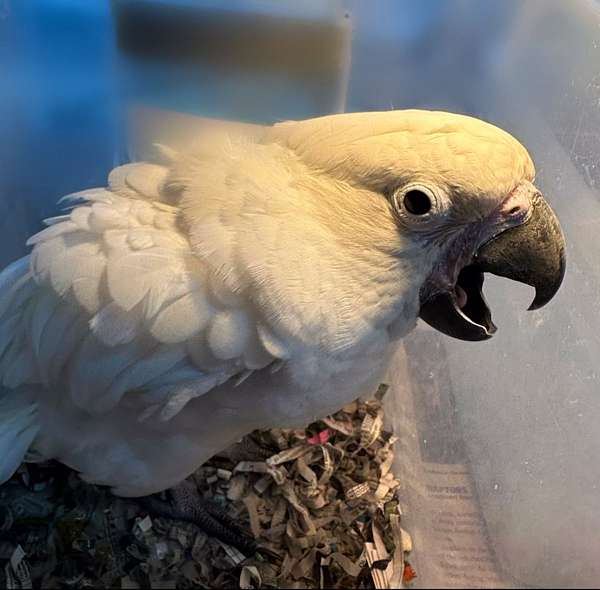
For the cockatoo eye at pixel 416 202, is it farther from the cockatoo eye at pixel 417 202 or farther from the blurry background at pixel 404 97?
the blurry background at pixel 404 97

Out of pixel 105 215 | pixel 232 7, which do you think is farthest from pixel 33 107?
pixel 105 215

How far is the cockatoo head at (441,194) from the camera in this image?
0.72m

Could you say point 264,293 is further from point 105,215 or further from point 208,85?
point 208,85

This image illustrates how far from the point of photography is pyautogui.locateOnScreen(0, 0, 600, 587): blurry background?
1.00 m

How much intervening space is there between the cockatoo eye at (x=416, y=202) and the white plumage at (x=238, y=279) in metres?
0.02

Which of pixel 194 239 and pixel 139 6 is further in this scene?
pixel 139 6

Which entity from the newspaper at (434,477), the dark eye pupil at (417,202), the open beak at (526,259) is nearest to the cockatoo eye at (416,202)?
the dark eye pupil at (417,202)

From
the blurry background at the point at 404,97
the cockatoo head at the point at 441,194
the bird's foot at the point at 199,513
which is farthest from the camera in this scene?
the bird's foot at the point at 199,513

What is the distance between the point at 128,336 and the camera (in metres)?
0.77

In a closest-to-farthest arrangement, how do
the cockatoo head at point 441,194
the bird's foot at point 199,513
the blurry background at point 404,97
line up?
1. the cockatoo head at point 441,194
2. the blurry background at point 404,97
3. the bird's foot at point 199,513

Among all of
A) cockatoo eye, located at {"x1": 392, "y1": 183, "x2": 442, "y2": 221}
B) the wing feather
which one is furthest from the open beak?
the wing feather

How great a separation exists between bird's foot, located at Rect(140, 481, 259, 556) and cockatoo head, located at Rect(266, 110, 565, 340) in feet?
1.75

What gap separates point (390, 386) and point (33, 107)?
82 cm

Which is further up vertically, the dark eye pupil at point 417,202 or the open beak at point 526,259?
the dark eye pupil at point 417,202
